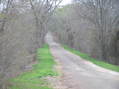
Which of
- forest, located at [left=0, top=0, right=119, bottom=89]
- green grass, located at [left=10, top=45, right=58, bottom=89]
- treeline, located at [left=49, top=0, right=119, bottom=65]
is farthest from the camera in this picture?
treeline, located at [left=49, top=0, right=119, bottom=65]

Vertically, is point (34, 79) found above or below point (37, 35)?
below

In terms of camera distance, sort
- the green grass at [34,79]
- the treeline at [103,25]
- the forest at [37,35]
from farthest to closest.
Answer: the treeline at [103,25]
the green grass at [34,79]
the forest at [37,35]

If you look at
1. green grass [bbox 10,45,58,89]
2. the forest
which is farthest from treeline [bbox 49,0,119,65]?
green grass [bbox 10,45,58,89]

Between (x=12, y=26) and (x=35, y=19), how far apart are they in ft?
52.7

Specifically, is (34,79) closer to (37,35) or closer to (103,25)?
(103,25)

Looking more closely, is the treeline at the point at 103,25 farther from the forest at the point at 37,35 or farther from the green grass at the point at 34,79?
the green grass at the point at 34,79

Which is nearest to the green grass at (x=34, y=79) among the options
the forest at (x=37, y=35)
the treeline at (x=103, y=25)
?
the forest at (x=37, y=35)

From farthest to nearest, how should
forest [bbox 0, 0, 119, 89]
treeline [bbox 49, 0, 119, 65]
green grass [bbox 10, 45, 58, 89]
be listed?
1. treeline [bbox 49, 0, 119, 65]
2. green grass [bbox 10, 45, 58, 89]
3. forest [bbox 0, 0, 119, 89]

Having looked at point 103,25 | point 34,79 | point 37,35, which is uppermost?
point 103,25

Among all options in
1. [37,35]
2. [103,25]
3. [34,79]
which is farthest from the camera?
[37,35]

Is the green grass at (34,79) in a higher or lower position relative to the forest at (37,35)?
lower

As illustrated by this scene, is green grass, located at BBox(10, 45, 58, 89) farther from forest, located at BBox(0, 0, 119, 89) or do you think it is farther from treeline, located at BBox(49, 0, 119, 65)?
treeline, located at BBox(49, 0, 119, 65)

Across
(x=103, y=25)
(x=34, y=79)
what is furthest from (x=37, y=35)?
(x=34, y=79)

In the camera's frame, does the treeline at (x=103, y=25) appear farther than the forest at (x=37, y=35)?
Yes
